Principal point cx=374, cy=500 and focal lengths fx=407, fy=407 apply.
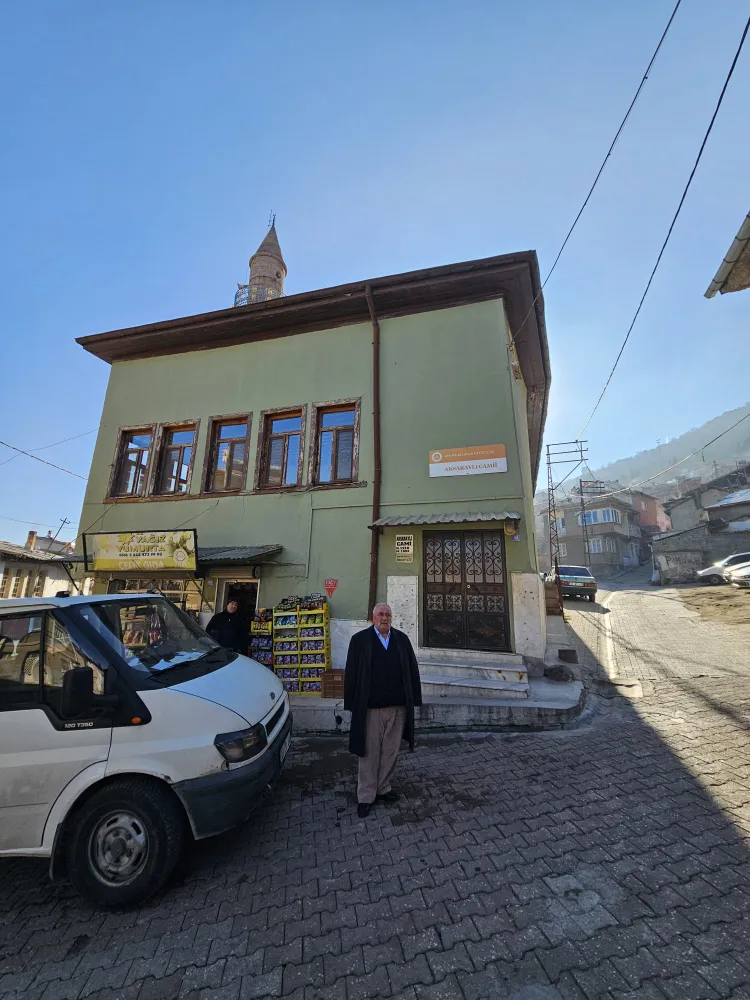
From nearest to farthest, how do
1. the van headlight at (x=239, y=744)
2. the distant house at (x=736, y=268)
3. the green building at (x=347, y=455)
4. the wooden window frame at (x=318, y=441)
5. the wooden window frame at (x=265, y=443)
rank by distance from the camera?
the van headlight at (x=239, y=744) < the distant house at (x=736, y=268) < the green building at (x=347, y=455) < the wooden window frame at (x=318, y=441) < the wooden window frame at (x=265, y=443)

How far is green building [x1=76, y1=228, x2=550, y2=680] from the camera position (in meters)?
7.73

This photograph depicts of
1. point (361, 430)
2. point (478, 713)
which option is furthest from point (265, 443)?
point (478, 713)

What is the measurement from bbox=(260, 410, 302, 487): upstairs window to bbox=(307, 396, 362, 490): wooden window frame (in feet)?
1.13

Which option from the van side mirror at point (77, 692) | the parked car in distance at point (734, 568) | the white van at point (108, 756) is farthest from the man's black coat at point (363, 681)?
the parked car in distance at point (734, 568)

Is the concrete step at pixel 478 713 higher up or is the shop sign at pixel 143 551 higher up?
the shop sign at pixel 143 551

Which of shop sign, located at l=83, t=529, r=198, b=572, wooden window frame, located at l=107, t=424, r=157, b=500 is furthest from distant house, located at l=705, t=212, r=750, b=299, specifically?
wooden window frame, located at l=107, t=424, r=157, b=500

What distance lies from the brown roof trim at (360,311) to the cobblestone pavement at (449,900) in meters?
8.44

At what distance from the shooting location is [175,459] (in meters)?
10.5

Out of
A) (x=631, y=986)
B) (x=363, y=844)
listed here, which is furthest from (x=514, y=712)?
(x=631, y=986)

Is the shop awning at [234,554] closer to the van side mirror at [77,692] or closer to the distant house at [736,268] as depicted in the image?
the van side mirror at [77,692]

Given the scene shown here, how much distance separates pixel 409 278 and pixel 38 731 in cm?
929

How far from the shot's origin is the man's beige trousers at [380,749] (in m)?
3.82

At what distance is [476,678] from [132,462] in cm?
990

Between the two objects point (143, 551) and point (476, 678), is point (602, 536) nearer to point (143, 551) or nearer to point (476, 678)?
point (476, 678)
